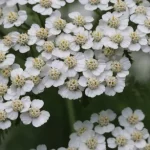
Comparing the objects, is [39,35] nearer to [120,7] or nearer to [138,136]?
[120,7]

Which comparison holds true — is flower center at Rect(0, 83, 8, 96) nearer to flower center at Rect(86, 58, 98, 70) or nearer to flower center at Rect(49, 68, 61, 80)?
flower center at Rect(49, 68, 61, 80)

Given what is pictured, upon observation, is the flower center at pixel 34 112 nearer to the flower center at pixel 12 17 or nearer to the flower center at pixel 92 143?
the flower center at pixel 92 143

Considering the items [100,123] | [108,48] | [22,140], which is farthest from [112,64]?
[22,140]

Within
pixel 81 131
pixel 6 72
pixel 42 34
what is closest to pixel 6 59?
pixel 6 72

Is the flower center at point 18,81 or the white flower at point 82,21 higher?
the white flower at point 82,21

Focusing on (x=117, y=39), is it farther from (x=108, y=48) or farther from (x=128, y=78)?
(x=128, y=78)

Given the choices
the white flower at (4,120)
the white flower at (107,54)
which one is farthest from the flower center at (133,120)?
the white flower at (4,120)
